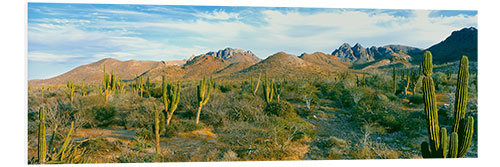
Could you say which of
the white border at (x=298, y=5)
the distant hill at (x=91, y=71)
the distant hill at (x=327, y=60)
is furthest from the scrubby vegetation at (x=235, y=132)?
the distant hill at (x=327, y=60)

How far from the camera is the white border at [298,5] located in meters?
4.34

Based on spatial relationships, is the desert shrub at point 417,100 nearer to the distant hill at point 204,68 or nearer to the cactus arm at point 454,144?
the cactus arm at point 454,144

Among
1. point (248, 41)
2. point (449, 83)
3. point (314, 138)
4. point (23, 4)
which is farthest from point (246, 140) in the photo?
point (449, 83)

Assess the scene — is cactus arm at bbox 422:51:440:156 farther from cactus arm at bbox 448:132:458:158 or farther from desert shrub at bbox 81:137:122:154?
desert shrub at bbox 81:137:122:154

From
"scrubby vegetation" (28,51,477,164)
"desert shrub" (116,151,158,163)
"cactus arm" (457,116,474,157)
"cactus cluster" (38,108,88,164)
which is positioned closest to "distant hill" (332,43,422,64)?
"scrubby vegetation" (28,51,477,164)

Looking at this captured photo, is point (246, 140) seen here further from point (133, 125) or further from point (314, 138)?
point (133, 125)

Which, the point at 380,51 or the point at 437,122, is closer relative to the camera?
the point at 437,122

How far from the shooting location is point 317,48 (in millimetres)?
8734

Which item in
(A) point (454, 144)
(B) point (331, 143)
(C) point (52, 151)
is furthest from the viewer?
(B) point (331, 143)

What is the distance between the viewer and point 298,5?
5.46m

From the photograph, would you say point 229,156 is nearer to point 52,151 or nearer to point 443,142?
point 52,151

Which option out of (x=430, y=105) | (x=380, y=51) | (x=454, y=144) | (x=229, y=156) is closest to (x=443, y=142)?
(x=454, y=144)
